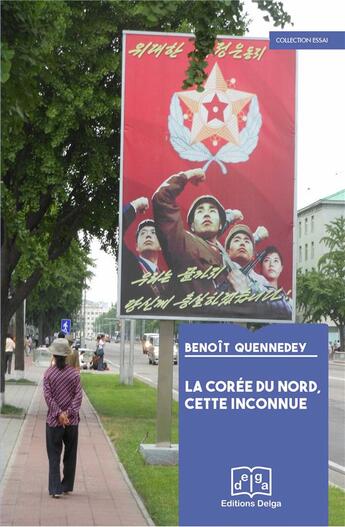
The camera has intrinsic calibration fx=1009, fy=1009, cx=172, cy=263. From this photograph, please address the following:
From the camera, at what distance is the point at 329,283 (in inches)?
3588

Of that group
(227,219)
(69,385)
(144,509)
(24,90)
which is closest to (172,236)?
(227,219)

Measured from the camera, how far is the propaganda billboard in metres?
13.4

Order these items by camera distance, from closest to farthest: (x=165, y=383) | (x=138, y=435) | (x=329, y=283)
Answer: (x=165, y=383) → (x=138, y=435) → (x=329, y=283)

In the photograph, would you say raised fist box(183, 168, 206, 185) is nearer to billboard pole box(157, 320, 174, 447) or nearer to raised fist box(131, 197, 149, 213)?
raised fist box(131, 197, 149, 213)

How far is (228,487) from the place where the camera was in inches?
241

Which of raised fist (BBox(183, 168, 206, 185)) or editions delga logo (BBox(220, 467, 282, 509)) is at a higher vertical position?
raised fist (BBox(183, 168, 206, 185))

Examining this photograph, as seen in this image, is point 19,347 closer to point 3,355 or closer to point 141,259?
point 3,355

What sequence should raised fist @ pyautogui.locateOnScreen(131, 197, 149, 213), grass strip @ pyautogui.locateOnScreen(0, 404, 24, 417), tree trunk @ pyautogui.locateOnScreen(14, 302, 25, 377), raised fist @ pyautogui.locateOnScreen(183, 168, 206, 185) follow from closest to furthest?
raised fist @ pyautogui.locateOnScreen(131, 197, 149, 213), raised fist @ pyautogui.locateOnScreen(183, 168, 206, 185), grass strip @ pyautogui.locateOnScreen(0, 404, 24, 417), tree trunk @ pyautogui.locateOnScreen(14, 302, 25, 377)

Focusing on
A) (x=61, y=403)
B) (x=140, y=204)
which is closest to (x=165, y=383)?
(x=140, y=204)

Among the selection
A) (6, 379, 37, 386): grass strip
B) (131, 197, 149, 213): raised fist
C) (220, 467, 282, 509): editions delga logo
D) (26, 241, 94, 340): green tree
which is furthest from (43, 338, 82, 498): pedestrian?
(26, 241, 94, 340): green tree

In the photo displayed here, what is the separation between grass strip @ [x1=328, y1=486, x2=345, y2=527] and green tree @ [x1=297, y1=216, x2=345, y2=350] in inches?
3118

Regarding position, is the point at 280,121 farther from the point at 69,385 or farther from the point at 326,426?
the point at 326,426

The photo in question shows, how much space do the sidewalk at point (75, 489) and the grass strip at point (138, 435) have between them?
0.15 m

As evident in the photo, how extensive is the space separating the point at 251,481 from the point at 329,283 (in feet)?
282
